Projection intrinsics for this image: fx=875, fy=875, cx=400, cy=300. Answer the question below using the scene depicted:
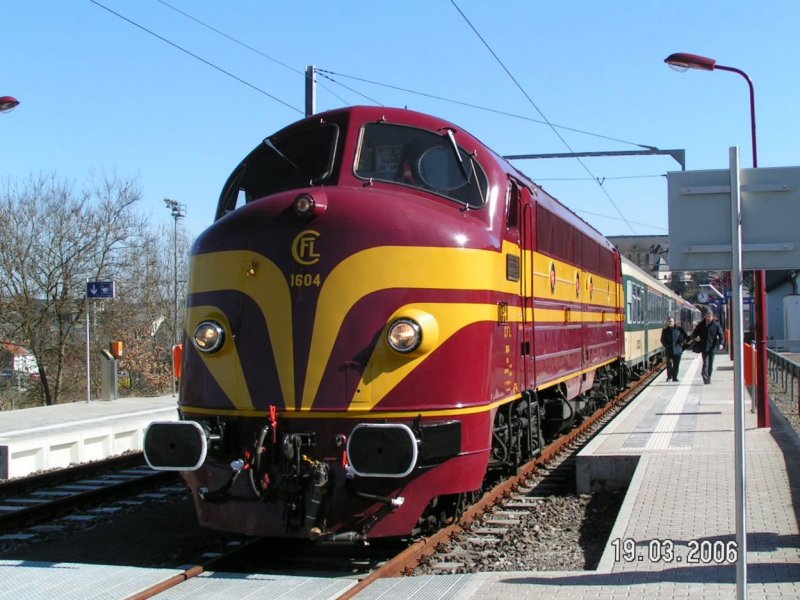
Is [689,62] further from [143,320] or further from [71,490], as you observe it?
[143,320]

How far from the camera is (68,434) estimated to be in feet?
42.3

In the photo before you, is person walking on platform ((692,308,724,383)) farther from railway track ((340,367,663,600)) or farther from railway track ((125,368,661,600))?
railway track ((125,368,661,600))

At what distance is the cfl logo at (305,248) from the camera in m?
6.48

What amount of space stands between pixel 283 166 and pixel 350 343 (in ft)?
7.00

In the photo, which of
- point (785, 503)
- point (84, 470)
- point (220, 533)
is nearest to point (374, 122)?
point (220, 533)

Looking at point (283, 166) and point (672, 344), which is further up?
point (283, 166)

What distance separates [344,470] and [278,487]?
50 centimetres

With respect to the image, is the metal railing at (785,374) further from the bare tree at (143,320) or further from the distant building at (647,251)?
the distant building at (647,251)

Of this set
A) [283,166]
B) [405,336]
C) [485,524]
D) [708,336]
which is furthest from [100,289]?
[708,336]

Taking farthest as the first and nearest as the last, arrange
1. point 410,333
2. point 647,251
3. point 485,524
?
point 647,251 → point 485,524 → point 410,333

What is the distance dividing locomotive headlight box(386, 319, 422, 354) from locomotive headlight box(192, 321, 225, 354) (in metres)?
1.36

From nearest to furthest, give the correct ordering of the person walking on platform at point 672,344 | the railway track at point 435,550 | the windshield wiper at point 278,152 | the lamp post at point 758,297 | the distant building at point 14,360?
the railway track at point 435,550, the windshield wiper at point 278,152, the lamp post at point 758,297, the person walking on platform at point 672,344, the distant building at point 14,360
